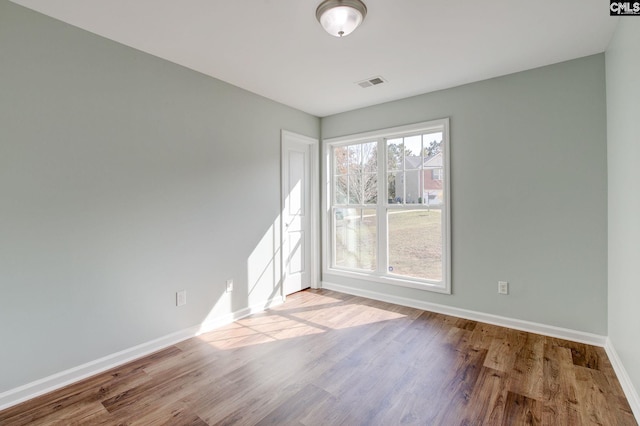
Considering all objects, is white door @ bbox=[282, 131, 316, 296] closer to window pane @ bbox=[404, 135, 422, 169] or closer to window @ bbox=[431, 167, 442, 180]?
window pane @ bbox=[404, 135, 422, 169]

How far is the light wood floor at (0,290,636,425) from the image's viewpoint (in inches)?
72.1

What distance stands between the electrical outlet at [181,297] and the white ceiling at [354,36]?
2081 mm

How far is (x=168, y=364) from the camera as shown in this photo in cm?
243

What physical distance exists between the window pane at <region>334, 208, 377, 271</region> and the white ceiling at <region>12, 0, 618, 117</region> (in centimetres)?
176

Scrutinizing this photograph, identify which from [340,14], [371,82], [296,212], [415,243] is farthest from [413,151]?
[340,14]

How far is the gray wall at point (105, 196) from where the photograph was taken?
1.99 m

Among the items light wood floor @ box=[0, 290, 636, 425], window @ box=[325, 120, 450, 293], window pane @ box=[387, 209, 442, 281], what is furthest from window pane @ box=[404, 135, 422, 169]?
light wood floor @ box=[0, 290, 636, 425]

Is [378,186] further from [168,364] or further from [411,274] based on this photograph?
[168,364]

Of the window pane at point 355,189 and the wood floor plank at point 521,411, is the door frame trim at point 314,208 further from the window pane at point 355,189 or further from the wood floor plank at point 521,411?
the wood floor plank at point 521,411

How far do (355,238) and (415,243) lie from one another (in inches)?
34.5

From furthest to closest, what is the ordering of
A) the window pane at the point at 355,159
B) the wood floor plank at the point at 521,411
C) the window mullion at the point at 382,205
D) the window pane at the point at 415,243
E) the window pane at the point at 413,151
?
the window pane at the point at 355,159 < the window mullion at the point at 382,205 < the window pane at the point at 413,151 < the window pane at the point at 415,243 < the wood floor plank at the point at 521,411

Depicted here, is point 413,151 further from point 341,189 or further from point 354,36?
point 354,36

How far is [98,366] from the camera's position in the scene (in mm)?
2311

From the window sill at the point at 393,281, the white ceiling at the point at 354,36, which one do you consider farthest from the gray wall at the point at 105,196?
the window sill at the point at 393,281
